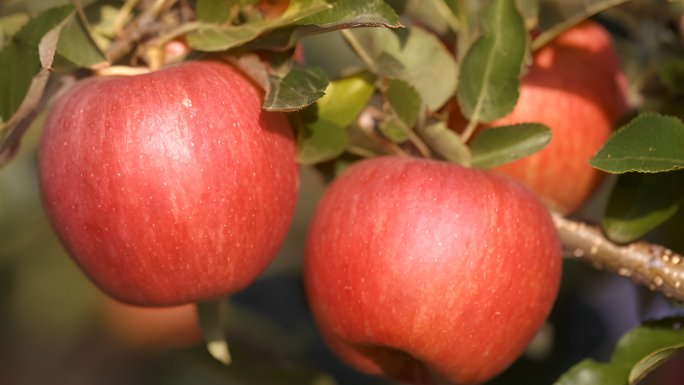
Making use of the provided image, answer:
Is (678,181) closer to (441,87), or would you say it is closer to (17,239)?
(441,87)

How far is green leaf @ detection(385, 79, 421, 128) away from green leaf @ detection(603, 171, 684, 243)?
0.74 ft

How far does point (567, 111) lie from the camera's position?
0.55m

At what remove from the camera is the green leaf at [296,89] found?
0.37 m

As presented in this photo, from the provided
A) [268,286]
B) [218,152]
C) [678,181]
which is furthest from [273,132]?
[268,286]

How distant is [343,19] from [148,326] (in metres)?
0.95

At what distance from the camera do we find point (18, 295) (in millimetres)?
965

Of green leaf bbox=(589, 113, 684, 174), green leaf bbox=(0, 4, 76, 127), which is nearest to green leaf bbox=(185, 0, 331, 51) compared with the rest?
green leaf bbox=(0, 4, 76, 127)

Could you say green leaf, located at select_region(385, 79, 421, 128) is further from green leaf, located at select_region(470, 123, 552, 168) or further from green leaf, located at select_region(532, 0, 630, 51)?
green leaf, located at select_region(532, 0, 630, 51)

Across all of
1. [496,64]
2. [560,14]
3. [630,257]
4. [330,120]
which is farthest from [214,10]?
[630,257]

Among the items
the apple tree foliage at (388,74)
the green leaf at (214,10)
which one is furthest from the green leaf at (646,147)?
the green leaf at (214,10)

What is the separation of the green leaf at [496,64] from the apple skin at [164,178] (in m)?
0.18

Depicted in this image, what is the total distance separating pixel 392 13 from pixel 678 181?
33 centimetres

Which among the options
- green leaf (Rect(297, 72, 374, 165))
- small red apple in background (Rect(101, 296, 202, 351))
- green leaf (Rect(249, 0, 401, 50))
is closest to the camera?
green leaf (Rect(249, 0, 401, 50))

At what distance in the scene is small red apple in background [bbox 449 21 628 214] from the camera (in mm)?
548
